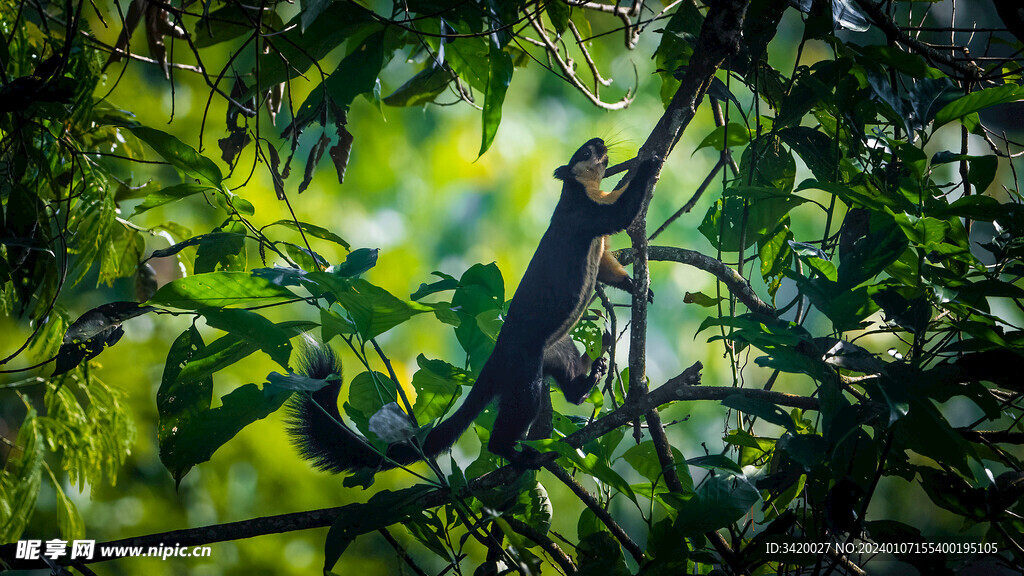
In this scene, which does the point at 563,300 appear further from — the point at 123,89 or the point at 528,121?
the point at 123,89

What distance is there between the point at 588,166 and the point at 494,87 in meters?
0.89

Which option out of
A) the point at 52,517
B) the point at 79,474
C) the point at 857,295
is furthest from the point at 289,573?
the point at 857,295

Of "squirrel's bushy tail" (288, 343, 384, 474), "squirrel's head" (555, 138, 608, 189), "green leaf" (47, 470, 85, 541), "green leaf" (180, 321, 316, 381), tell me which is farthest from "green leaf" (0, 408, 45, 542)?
"squirrel's head" (555, 138, 608, 189)

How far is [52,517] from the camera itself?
3717 millimetres

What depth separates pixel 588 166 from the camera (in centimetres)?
207

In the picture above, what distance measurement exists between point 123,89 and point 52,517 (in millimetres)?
2922

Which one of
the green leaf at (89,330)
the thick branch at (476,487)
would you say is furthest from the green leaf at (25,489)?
the green leaf at (89,330)

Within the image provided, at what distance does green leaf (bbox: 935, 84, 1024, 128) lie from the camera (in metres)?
0.98

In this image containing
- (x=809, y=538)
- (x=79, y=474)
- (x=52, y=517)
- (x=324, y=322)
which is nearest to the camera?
(x=324, y=322)

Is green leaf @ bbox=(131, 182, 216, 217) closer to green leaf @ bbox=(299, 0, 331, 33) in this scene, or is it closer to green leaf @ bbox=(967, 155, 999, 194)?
green leaf @ bbox=(299, 0, 331, 33)

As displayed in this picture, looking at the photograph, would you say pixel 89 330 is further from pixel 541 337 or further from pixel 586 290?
pixel 586 290

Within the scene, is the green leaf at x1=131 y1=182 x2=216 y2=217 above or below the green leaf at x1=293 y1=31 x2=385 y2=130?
below

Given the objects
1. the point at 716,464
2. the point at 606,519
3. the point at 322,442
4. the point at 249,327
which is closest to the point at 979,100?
the point at 716,464

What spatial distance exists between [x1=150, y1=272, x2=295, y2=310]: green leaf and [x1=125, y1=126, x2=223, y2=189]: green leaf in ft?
0.85
